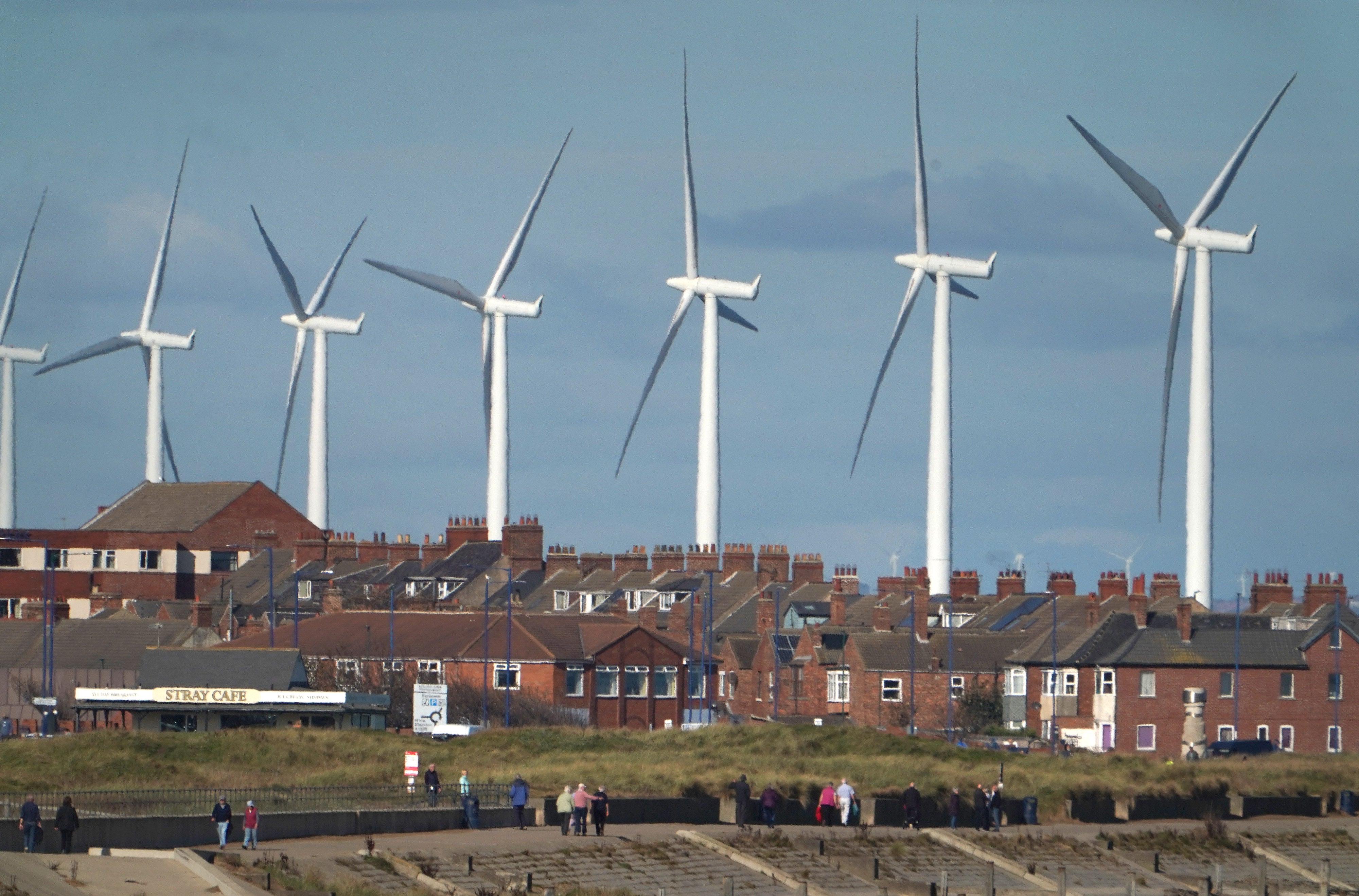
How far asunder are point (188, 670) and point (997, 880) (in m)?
43.6

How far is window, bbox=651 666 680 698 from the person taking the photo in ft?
315

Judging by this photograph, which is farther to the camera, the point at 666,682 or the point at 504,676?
the point at 666,682

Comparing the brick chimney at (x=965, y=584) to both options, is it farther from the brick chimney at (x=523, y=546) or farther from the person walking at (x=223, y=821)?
the person walking at (x=223, y=821)

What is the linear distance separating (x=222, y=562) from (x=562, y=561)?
2171cm

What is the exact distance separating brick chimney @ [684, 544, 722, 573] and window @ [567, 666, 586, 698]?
31.5 m

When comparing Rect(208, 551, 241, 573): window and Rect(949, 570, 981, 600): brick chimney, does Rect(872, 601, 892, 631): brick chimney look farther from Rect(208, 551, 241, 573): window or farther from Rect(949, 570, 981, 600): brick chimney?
Rect(208, 551, 241, 573): window

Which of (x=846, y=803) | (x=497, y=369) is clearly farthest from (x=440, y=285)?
(x=846, y=803)

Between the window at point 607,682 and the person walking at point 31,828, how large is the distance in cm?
5092

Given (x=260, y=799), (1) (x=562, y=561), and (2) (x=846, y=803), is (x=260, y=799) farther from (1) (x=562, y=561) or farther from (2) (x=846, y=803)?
(1) (x=562, y=561)

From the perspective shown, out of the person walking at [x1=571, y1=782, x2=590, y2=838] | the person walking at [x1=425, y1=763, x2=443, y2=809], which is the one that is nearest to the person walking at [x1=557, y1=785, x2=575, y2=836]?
the person walking at [x1=571, y1=782, x2=590, y2=838]

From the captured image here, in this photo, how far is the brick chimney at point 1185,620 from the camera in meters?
94.5

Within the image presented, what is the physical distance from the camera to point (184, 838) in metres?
47.1

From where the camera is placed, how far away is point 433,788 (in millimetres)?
55125

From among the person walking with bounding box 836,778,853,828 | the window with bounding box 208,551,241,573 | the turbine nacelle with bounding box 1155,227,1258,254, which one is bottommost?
the person walking with bounding box 836,778,853,828
